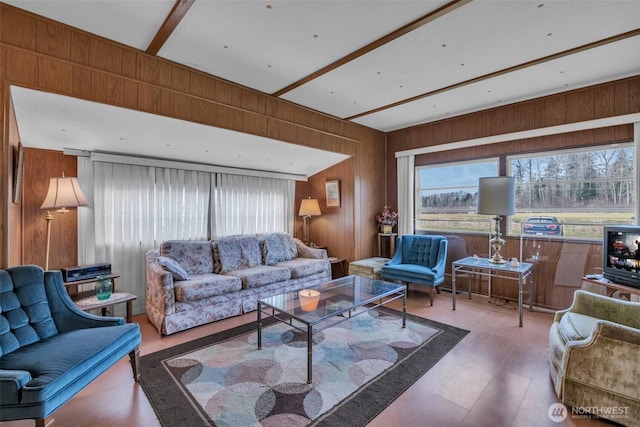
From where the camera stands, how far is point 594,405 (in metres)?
A: 1.86

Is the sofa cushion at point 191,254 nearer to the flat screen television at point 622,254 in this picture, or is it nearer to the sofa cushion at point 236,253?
the sofa cushion at point 236,253

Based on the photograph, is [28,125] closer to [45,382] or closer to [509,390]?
[45,382]

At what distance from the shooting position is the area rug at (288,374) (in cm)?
189

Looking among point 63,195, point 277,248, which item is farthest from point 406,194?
point 63,195

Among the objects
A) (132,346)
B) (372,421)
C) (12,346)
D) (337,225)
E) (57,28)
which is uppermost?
(57,28)

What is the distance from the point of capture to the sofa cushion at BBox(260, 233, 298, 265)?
15.3ft

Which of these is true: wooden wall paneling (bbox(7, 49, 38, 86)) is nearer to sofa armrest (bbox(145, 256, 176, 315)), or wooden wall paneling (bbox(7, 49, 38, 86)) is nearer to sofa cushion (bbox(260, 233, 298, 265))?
sofa armrest (bbox(145, 256, 176, 315))

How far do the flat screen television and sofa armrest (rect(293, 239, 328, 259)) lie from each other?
3.49 metres

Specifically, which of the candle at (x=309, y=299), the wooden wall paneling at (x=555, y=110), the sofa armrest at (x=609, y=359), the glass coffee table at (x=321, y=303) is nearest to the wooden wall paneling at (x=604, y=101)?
the wooden wall paneling at (x=555, y=110)

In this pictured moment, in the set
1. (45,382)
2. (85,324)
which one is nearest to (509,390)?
(45,382)

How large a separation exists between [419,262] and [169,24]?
4.23 meters

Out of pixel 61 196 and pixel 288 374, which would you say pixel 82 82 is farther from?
pixel 288 374

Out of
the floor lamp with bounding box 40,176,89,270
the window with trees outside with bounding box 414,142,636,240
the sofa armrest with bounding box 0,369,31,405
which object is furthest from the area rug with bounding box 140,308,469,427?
the window with trees outside with bounding box 414,142,636,240

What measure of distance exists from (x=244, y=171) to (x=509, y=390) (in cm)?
421
